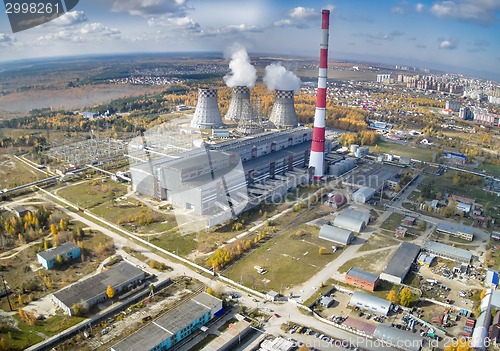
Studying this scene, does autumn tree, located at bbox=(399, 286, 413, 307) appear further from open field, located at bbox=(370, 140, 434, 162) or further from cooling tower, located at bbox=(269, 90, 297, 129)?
cooling tower, located at bbox=(269, 90, 297, 129)

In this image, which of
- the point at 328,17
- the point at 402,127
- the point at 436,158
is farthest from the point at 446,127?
the point at 328,17

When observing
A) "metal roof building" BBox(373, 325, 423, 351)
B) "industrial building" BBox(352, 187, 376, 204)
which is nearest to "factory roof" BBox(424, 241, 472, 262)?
"industrial building" BBox(352, 187, 376, 204)

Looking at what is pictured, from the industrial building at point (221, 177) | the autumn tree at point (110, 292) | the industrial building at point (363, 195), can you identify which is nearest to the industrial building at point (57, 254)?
the autumn tree at point (110, 292)

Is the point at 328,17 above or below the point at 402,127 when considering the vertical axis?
above

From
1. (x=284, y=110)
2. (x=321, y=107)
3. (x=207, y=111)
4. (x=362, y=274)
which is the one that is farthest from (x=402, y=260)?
(x=207, y=111)

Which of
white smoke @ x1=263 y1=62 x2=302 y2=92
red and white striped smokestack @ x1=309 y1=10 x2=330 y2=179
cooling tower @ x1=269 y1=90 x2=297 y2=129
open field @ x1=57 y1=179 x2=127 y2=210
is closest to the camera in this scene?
open field @ x1=57 y1=179 x2=127 y2=210

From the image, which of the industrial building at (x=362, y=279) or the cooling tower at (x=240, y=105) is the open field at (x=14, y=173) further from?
the industrial building at (x=362, y=279)

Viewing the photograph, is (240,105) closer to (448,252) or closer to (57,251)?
(57,251)

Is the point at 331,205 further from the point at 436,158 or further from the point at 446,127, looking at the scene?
the point at 446,127
